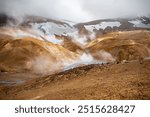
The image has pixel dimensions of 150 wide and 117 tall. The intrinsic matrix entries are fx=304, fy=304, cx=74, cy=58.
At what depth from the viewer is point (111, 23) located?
6619 cm

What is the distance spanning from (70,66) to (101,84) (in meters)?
15.3

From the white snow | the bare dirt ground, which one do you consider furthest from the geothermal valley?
the white snow

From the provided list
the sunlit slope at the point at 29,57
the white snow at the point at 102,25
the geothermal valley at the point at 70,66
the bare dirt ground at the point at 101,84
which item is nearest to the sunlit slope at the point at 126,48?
the geothermal valley at the point at 70,66

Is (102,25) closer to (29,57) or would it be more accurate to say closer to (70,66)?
(70,66)

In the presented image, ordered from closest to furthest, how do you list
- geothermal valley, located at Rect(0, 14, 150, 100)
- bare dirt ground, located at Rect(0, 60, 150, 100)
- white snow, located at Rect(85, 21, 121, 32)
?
bare dirt ground, located at Rect(0, 60, 150, 100), geothermal valley, located at Rect(0, 14, 150, 100), white snow, located at Rect(85, 21, 121, 32)

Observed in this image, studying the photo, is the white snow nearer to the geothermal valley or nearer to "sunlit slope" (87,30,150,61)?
the geothermal valley

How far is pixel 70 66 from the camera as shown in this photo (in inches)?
923

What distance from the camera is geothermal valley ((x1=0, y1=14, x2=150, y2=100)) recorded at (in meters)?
7.80

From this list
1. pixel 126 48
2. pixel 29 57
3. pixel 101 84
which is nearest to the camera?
pixel 101 84

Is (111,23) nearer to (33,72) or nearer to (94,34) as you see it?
(94,34)

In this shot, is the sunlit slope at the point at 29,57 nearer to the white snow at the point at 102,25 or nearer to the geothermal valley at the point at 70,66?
the geothermal valley at the point at 70,66

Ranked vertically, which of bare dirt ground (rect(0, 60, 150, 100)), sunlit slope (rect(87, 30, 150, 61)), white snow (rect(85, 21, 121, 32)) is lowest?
bare dirt ground (rect(0, 60, 150, 100))

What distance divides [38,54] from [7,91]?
13060mm

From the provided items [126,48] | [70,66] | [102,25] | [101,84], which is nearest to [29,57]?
[70,66]
